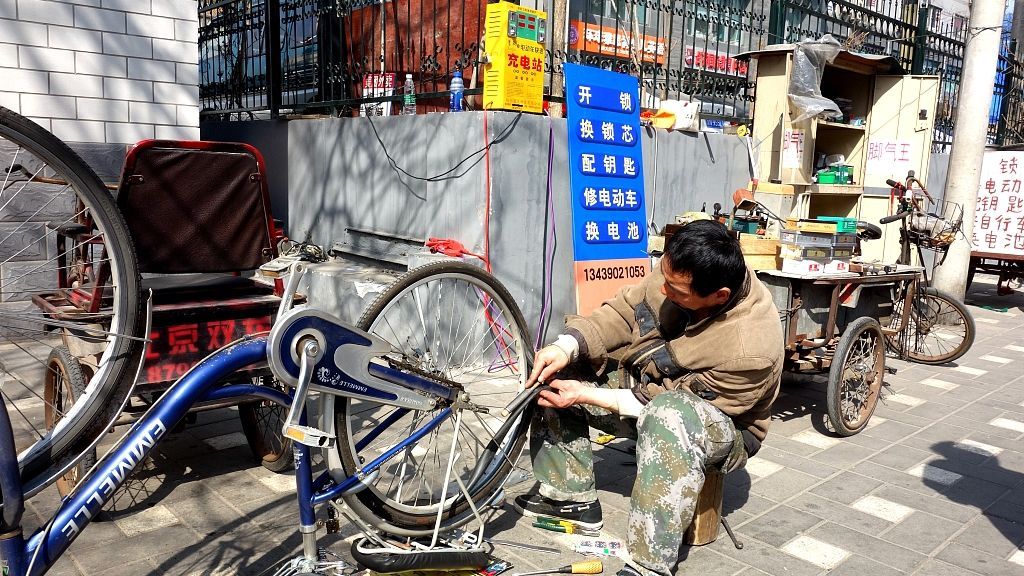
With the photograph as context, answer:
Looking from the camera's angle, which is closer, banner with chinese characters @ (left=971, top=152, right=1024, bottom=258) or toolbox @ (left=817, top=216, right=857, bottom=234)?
toolbox @ (left=817, top=216, right=857, bottom=234)

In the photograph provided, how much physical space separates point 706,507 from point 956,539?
120cm

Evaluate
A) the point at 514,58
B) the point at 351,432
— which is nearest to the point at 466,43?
the point at 514,58

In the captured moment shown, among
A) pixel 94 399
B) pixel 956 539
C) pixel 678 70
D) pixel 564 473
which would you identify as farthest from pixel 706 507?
pixel 678 70

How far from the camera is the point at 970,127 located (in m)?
8.11

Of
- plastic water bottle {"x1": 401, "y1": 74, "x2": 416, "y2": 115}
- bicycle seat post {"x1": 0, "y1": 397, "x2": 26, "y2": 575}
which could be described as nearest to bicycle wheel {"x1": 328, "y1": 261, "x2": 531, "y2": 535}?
bicycle seat post {"x1": 0, "y1": 397, "x2": 26, "y2": 575}

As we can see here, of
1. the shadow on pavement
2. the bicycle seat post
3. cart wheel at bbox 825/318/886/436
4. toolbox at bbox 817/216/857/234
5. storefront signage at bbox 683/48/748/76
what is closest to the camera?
the bicycle seat post

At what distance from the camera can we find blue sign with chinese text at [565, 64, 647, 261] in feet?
19.3

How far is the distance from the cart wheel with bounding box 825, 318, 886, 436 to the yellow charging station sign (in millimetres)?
2758

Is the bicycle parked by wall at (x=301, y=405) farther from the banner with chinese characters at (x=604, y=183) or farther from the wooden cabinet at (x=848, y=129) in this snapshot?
the wooden cabinet at (x=848, y=129)

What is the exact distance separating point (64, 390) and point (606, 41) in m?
5.27

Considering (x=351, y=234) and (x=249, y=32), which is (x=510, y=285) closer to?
(x=351, y=234)

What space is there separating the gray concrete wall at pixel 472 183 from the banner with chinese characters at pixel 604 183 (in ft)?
0.57

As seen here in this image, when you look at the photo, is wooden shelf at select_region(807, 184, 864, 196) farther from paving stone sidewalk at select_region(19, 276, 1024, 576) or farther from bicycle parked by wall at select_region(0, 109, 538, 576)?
bicycle parked by wall at select_region(0, 109, 538, 576)

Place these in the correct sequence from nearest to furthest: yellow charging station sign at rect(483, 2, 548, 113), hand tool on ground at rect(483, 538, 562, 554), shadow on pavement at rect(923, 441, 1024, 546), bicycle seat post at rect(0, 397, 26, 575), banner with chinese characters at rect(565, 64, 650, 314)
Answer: bicycle seat post at rect(0, 397, 26, 575) → hand tool on ground at rect(483, 538, 562, 554) → shadow on pavement at rect(923, 441, 1024, 546) → yellow charging station sign at rect(483, 2, 548, 113) → banner with chinese characters at rect(565, 64, 650, 314)
